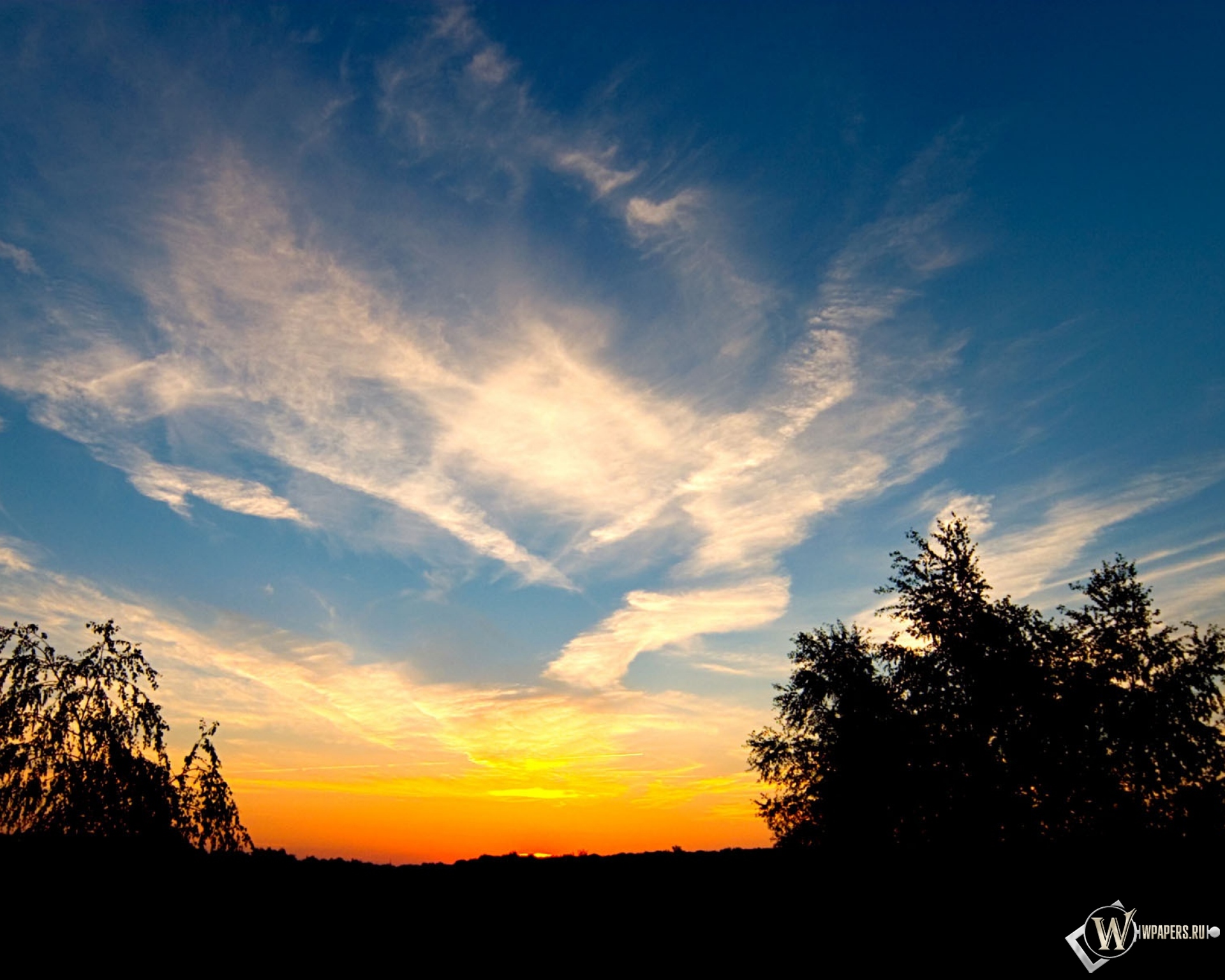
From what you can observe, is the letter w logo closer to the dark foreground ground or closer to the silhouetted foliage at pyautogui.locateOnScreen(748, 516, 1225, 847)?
the dark foreground ground

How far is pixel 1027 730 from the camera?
1185 inches

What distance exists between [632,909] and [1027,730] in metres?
28.2

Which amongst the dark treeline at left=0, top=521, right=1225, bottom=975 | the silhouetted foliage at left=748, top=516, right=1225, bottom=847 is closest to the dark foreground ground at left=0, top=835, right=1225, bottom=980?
the dark treeline at left=0, top=521, right=1225, bottom=975

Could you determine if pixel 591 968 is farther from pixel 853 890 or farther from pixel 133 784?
pixel 133 784

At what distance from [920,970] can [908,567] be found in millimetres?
28833

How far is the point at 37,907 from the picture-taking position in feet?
25.7

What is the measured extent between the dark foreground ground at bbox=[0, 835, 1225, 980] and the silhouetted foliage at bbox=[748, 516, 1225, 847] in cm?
2088

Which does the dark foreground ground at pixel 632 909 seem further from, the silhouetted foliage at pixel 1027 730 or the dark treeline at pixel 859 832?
the silhouetted foliage at pixel 1027 730

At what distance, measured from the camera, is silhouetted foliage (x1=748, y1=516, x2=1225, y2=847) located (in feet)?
96.4

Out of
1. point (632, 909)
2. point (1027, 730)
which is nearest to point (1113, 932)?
point (632, 909)

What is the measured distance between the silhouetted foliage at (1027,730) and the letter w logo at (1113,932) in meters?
23.6

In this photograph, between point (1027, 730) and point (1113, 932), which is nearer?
point (1113, 932)

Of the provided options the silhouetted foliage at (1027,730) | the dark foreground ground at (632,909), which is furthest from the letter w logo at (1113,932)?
the silhouetted foliage at (1027,730)

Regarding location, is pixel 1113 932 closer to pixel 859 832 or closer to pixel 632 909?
pixel 632 909
